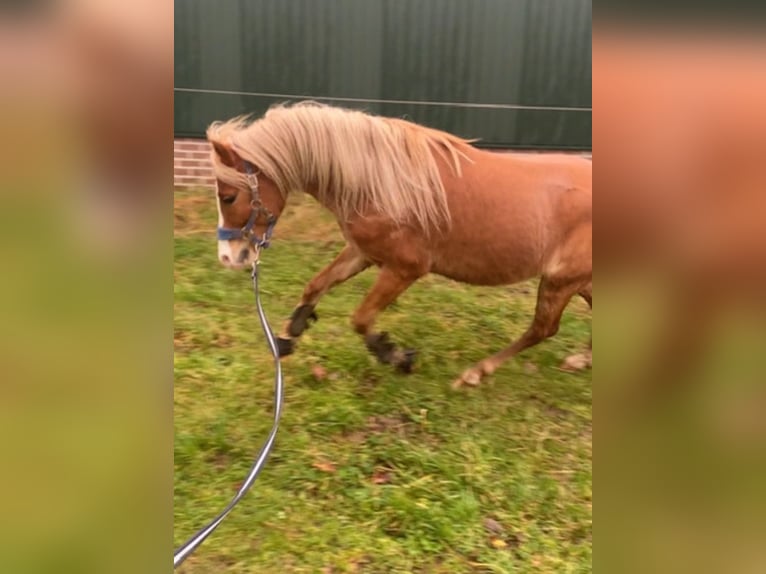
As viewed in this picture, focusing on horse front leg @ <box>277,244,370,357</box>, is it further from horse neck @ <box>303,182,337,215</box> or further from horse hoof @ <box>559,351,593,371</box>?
horse hoof @ <box>559,351,593,371</box>

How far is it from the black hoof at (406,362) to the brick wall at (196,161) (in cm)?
126

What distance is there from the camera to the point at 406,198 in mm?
2732

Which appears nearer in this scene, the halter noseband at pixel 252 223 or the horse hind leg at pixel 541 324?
the halter noseband at pixel 252 223

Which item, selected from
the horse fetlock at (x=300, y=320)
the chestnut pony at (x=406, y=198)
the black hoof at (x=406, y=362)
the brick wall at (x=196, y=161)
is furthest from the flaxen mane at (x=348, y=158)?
the black hoof at (x=406, y=362)

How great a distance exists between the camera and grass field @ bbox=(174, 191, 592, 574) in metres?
2.21

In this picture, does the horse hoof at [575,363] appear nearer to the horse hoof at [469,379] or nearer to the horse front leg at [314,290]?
the horse hoof at [469,379]

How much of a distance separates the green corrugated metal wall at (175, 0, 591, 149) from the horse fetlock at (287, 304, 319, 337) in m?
0.98

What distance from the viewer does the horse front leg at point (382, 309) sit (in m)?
2.86
